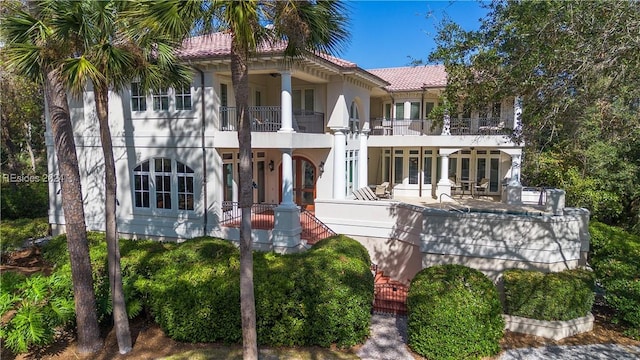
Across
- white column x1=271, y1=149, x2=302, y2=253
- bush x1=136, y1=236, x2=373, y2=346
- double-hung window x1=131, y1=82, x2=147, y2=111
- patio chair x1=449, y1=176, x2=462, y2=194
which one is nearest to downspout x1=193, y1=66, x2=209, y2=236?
double-hung window x1=131, y1=82, x2=147, y2=111

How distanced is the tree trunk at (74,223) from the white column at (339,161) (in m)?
10.1

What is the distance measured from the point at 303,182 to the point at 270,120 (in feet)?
11.7

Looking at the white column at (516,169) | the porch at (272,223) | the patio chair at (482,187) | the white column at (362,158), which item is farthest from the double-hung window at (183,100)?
the patio chair at (482,187)

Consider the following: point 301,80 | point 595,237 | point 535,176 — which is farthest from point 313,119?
point 535,176

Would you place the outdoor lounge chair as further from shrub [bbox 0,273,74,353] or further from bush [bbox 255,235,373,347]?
shrub [bbox 0,273,74,353]

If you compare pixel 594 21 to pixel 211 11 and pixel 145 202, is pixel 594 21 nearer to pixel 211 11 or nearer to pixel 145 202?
pixel 211 11

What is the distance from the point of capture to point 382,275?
45.6 ft

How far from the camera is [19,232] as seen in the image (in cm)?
1553

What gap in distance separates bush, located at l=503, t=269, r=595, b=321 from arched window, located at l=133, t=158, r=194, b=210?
1081 cm

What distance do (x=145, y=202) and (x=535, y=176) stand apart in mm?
19600

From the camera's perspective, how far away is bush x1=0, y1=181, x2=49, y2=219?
21469 millimetres

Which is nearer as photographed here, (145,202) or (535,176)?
(145,202)

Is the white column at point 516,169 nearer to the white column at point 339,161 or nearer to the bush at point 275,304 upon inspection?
the white column at point 339,161

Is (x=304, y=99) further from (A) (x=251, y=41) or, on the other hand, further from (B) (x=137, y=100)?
(A) (x=251, y=41)
